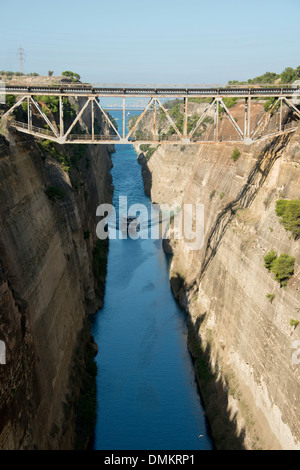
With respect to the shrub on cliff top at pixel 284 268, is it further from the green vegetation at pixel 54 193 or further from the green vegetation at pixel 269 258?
the green vegetation at pixel 54 193

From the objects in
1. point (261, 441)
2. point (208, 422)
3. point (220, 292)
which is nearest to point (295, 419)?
point (261, 441)

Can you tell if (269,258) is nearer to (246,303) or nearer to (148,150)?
(246,303)

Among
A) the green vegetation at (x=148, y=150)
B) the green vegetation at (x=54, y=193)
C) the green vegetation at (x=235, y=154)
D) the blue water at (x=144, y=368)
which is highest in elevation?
the green vegetation at (x=235, y=154)

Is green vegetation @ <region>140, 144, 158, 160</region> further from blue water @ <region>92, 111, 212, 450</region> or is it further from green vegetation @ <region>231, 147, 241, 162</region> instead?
green vegetation @ <region>231, 147, 241, 162</region>

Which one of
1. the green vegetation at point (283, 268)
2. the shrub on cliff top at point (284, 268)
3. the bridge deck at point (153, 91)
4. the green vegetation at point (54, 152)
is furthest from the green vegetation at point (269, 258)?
the green vegetation at point (54, 152)

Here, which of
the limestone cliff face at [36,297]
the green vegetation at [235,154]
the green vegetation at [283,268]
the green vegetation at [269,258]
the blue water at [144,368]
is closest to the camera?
the limestone cliff face at [36,297]

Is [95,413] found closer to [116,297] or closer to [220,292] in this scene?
[220,292]

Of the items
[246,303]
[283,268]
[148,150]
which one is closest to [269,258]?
[283,268]
